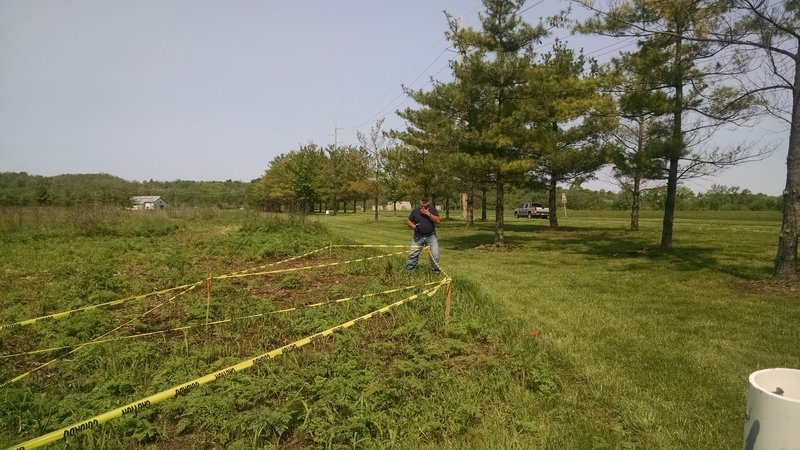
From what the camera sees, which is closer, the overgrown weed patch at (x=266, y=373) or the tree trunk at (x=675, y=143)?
the overgrown weed patch at (x=266, y=373)

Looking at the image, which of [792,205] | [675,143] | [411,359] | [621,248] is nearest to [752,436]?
[411,359]

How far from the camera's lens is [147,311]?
6734mm

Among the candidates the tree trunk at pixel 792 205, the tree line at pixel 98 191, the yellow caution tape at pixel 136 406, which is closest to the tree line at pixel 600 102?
the tree trunk at pixel 792 205

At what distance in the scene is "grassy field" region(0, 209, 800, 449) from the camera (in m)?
3.56

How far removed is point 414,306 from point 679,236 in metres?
17.2

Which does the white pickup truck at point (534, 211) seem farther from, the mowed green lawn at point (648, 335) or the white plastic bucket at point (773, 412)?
the white plastic bucket at point (773, 412)

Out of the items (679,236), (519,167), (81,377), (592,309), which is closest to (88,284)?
(81,377)

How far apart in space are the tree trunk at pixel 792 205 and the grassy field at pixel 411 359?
1.57 ft

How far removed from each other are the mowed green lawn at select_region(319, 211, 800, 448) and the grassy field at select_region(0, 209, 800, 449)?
3 cm

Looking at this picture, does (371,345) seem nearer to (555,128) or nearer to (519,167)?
(519,167)

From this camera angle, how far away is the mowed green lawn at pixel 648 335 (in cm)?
376

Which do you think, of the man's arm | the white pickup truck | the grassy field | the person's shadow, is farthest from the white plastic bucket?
the white pickup truck

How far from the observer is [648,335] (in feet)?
19.9

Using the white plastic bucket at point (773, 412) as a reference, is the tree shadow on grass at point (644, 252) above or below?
below
